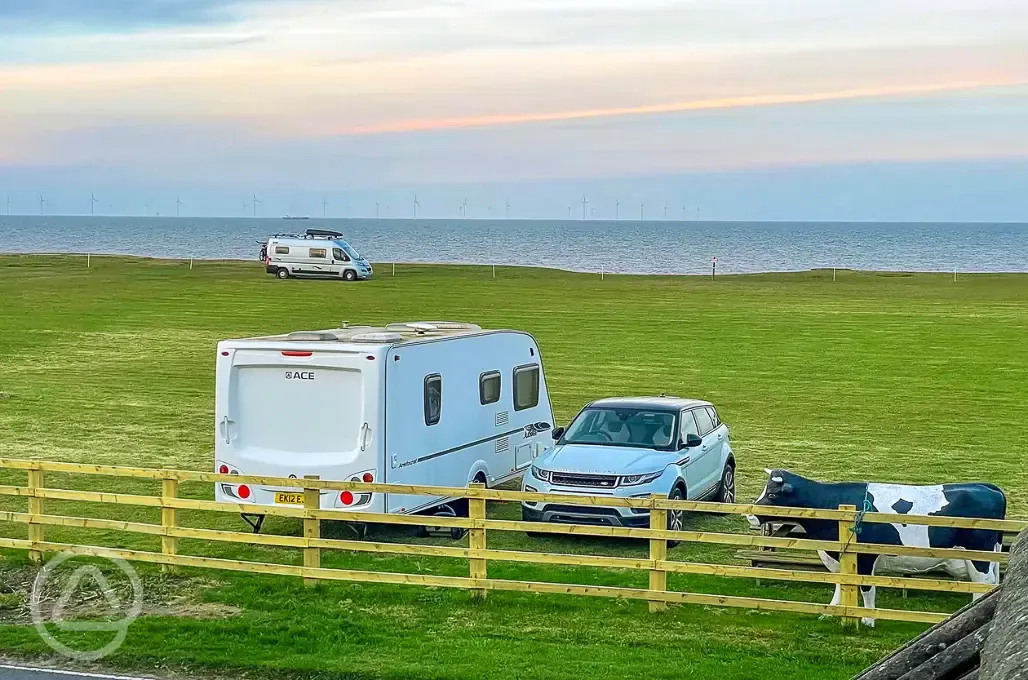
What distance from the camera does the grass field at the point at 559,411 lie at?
1100cm

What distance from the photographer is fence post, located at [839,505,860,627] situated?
1158cm

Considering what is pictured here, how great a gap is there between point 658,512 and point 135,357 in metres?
26.1

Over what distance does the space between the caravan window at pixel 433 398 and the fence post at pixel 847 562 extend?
569cm

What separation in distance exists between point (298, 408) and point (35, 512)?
126 inches

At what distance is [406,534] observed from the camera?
15.6 metres

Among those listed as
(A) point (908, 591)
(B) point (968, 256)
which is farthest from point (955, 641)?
(B) point (968, 256)

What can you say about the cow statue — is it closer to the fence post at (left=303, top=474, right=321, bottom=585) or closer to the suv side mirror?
the suv side mirror

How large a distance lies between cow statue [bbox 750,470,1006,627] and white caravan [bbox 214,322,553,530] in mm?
4498

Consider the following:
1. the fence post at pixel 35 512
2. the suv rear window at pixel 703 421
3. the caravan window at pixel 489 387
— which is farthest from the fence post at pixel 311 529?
the suv rear window at pixel 703 421

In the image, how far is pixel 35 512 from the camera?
13.6 meters

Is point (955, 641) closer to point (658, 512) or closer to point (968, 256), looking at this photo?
point (658, 512)

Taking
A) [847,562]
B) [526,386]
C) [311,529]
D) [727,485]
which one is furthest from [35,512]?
[727,485]

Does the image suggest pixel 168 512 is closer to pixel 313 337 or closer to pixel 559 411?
pixel 313 337

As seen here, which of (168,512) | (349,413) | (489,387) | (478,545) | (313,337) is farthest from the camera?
(489,387)
